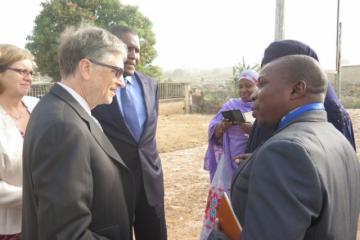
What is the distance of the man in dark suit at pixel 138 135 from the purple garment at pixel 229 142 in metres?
0.71

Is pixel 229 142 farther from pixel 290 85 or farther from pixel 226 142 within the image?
pixel 290 85

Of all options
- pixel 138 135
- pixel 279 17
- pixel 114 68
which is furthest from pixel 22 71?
pixel 279 17

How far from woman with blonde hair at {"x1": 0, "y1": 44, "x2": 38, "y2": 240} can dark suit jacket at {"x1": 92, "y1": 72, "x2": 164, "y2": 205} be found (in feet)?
1.61

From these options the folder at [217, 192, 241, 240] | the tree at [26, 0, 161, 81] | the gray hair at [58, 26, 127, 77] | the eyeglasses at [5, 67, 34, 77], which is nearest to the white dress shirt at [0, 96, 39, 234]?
the eyeglasses at [5, 67, 34, 77]

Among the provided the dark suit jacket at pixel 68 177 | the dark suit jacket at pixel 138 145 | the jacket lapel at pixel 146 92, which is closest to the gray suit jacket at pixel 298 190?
the dark suit jacket at pixel 68 177

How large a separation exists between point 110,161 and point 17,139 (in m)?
0.93

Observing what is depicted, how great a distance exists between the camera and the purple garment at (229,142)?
326 centimetres

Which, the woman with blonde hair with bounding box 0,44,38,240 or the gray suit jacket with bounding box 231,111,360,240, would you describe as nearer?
the gray suit jacket with bounding box 231,111,360,240

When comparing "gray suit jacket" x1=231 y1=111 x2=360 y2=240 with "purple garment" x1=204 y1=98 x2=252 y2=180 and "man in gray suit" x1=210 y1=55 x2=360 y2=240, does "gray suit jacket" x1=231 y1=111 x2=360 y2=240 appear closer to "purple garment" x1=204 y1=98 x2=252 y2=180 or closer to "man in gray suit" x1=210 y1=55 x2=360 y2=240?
"man in gray suit" x1=210 y1=55 x2=360 y2=240

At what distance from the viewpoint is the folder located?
1.46 meters

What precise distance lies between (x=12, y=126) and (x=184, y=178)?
15.6 feet

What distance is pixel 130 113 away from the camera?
2803mm

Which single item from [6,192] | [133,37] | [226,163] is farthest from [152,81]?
[6,192]

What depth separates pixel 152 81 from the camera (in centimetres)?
306
